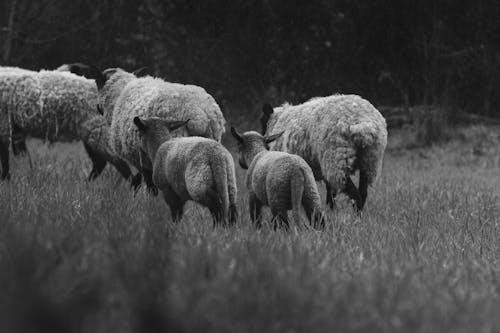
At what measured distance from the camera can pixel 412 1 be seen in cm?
1399

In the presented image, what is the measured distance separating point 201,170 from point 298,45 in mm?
10253

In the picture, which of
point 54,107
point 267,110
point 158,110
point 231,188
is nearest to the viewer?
point 231,188

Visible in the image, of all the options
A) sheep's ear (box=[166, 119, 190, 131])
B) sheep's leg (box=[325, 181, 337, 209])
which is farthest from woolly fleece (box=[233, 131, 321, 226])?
sheep's leg (box=[325, 181, 337, 209])

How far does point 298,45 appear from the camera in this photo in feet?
47.5

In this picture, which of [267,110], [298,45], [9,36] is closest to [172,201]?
[267,110]

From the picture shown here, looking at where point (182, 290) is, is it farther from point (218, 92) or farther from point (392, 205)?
point (218, 92)

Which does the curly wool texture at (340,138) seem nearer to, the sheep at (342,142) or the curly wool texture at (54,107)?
the sheep at (342,142)

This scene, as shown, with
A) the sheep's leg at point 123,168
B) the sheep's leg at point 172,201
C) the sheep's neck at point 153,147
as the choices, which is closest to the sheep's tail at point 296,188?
the sheep's leg at point 172,201

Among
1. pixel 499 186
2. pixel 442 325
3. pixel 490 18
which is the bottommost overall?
pixel 499 186

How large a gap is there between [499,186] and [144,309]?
322 inches

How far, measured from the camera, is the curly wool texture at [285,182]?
468 cm

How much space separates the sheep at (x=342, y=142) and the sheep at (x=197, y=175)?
1549mm

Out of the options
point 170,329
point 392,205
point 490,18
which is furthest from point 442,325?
point 490,18

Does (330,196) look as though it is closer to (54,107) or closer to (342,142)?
(342,142)
